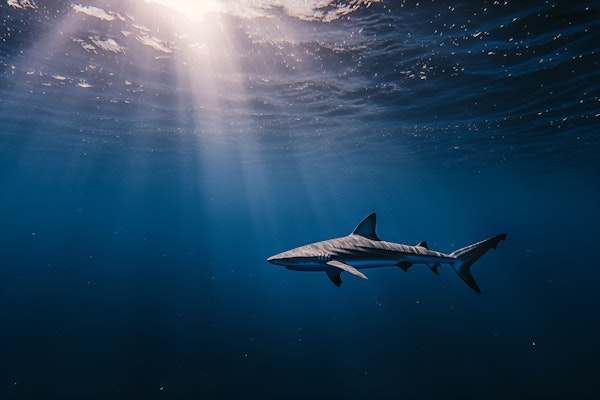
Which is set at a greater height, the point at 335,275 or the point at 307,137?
the point at 307,137

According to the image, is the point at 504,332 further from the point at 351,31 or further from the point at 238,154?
the point at 238,154

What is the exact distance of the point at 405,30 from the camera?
32.5 feet

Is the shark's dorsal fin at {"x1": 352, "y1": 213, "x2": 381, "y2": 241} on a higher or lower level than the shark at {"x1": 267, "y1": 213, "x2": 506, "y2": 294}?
higher

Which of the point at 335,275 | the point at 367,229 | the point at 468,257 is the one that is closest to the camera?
the point at 335,275

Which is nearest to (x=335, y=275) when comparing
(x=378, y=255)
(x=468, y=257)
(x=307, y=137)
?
(x=378, y=255)

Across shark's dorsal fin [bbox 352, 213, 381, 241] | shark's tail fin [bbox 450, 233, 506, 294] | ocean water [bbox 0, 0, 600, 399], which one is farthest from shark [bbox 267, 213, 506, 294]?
ocean water [bbox 0, 0, 600, 399]

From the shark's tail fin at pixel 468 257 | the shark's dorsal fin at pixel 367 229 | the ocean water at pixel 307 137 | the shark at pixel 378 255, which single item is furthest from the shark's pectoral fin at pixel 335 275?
the ocean water at pixel 307 137

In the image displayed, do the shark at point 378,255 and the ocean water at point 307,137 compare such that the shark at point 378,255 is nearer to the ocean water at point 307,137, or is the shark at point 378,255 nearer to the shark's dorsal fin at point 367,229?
the shark's dorsal fin at point 367,229

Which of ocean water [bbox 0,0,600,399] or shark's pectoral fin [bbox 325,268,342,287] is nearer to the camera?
shark's pectoral fin [bbox 325,268,342,287]

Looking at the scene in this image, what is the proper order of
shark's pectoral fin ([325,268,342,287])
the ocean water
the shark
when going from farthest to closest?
1. the ocean water
2. shark's pectoral fin ([325,268,342,287])
3. the shark

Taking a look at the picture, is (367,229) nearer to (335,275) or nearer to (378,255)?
(378,255)

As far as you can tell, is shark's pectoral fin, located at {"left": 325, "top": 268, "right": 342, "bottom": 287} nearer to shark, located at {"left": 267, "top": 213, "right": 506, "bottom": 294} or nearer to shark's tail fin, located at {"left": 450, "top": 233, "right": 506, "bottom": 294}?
shark, located at {"left": 267, "top": 213, "right": 506, "bottom": 294}

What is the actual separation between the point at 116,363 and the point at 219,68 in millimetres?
13566

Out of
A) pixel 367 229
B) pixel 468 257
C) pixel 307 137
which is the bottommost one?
pixel 468 257
